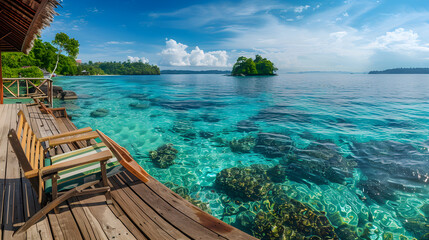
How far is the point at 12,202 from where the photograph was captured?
2893mm

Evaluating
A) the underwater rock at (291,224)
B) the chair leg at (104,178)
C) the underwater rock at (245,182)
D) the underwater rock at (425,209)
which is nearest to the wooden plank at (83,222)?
the chair leg at (104,178)

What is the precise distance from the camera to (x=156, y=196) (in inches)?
131

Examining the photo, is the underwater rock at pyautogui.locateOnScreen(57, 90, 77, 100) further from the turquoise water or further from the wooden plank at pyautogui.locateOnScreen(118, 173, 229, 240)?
the wooden plank at pyautogui.locateOnScreen(118, 173, 229, 240)

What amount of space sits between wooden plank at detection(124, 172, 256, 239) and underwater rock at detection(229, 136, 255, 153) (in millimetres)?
5824

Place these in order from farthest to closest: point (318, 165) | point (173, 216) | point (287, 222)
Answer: point (318, 165) → point (287, 222) → point (173, 216)

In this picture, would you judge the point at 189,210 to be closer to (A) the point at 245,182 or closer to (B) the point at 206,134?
(A) the point at 245,182

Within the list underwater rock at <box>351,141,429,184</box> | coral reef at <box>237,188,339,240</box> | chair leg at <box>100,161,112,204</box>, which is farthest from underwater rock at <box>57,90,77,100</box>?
underwater rock at <box>351,141,429,184</box>

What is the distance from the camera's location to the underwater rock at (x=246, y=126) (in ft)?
40.4

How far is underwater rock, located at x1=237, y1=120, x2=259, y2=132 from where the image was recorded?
1230 centimetres

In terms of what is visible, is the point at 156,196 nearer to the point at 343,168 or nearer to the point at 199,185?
the point at 199,185

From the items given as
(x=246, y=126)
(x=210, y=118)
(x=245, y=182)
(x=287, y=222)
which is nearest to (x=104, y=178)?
(x=287, y=222)

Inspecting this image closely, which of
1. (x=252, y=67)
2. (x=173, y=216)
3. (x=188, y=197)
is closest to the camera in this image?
(x=173, y=216)

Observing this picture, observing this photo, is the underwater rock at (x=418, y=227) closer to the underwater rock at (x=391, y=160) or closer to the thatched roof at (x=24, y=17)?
the underwater rock at (x=391, y=160)

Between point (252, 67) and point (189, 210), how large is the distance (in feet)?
402
